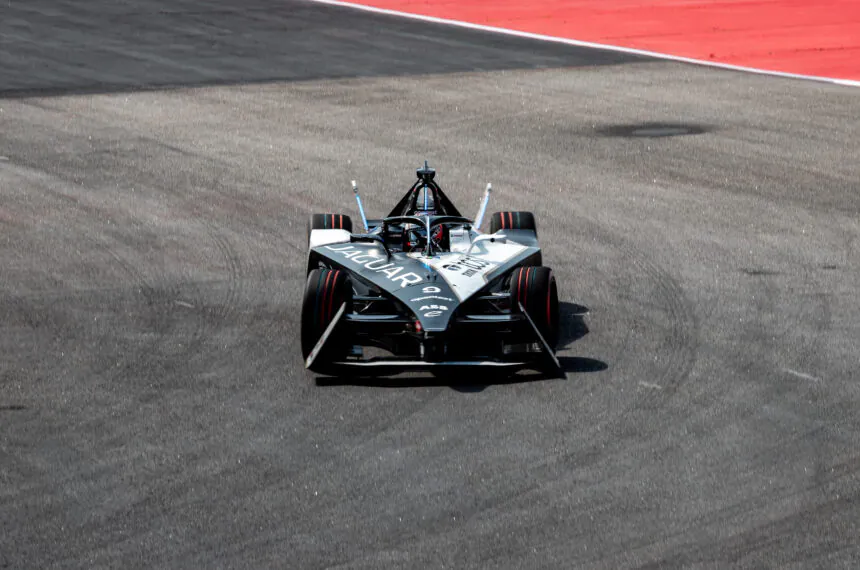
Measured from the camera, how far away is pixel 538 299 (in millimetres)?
11617

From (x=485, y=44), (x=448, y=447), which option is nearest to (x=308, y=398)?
(x=448, y=447)

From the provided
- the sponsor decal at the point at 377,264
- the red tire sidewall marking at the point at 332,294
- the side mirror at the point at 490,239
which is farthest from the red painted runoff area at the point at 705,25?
the red tire sidewall marking at the point at 332,294

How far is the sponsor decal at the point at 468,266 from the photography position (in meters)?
12.0

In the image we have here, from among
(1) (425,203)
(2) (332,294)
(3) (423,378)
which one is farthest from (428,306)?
(1) (425,203)

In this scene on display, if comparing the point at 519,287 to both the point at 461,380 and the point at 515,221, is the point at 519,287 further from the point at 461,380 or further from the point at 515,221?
the point at 515,221

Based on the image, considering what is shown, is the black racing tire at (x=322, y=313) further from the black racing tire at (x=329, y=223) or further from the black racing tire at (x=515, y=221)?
the black racing tire at (x=515, y=221)

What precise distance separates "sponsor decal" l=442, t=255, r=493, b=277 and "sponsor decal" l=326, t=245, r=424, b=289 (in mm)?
358

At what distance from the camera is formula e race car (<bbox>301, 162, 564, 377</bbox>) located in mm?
11328

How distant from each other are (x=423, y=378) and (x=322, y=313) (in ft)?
3.14

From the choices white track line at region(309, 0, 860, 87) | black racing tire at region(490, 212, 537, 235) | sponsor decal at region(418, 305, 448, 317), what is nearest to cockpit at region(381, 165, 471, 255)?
black racing tire at region(490, 212, 537, 235)

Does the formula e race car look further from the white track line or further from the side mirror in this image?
the white track line

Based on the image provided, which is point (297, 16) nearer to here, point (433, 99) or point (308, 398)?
point (433, 99)

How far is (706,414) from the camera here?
35.3 feet

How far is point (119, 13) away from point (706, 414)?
25365mm
